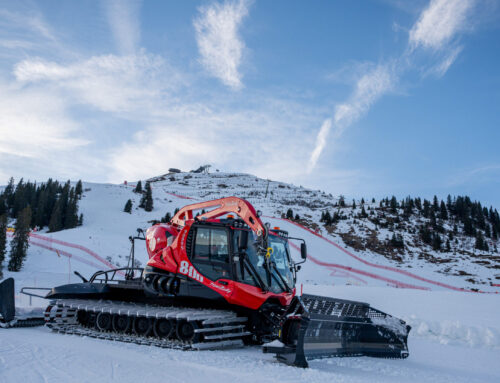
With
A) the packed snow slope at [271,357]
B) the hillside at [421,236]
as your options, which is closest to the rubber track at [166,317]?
the packed snow slope at [271,357]

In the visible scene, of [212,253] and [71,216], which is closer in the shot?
[212,253]

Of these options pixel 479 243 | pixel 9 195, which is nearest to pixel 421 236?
pixel 479 243

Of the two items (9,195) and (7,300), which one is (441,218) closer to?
(7,300)

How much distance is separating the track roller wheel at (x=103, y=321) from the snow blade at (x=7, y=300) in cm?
238

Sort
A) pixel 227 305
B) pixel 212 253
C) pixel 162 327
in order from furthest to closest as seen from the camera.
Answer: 1. pixel 162 327
2. pixel 212 253
3. pixel 227 305

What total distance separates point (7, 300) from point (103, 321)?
8.46 feet

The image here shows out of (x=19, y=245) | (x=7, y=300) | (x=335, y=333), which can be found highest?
(x=19, y=245)

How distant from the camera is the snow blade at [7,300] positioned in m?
9.52

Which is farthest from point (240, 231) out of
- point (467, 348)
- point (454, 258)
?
point (454, 258)

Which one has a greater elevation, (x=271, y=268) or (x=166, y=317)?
(x=271, y=268)

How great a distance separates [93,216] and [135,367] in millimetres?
44741

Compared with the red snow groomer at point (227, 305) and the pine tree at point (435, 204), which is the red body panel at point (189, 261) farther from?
the pine tree at point (435, 204)

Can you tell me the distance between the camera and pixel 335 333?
6.74m

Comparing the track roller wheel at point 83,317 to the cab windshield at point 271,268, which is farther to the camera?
the track roller wheel at point 83,317
